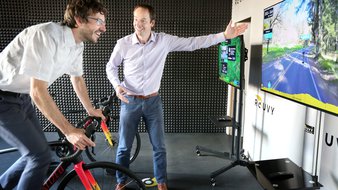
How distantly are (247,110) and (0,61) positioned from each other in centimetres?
278

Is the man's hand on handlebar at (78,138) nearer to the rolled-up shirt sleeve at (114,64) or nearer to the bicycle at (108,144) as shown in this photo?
the rolled-up shirt sleeve at (114,64)

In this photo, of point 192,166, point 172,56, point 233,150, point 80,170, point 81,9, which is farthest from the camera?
point 172,56

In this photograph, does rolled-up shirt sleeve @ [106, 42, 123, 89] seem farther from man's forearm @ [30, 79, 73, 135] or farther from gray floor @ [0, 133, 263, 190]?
man's forearm @ [30, 79, 73, 135]

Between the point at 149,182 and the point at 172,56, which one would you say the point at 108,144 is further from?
the point at 172,56

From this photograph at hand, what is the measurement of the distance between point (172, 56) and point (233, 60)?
1.68m

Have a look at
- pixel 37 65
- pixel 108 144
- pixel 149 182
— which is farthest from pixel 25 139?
pixel 108 144

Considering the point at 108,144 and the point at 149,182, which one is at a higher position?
the point at 108,144

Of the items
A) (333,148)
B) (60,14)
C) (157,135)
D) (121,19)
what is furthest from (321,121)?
(60,14)

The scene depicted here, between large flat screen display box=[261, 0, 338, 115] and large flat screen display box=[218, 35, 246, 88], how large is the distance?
273 millimetres

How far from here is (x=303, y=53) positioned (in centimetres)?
181

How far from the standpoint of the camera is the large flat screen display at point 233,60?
2697 millimetres

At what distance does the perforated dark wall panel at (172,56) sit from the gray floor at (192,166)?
0.49 metres

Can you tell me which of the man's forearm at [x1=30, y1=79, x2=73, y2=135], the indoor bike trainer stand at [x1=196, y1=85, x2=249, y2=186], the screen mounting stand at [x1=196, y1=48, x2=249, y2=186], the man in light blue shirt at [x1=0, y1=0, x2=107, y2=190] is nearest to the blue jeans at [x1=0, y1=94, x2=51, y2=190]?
the man in light blue shirt at [x1=0, y1=0, x2=107, y2=190]

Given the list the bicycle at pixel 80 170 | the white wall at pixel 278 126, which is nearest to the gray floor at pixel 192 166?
the white wall at pixel 278 126
